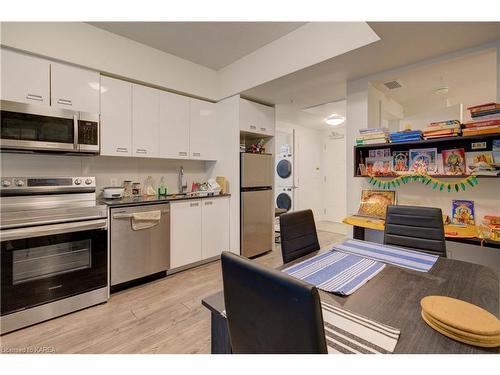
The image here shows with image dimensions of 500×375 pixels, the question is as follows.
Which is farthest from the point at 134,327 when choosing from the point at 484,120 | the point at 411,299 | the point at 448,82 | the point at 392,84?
the point at 448,82

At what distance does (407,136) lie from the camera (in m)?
2.31

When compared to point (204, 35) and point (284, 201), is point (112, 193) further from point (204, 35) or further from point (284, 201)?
point (284, 201)

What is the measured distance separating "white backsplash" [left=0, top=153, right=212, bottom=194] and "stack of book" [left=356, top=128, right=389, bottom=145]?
2219 mm

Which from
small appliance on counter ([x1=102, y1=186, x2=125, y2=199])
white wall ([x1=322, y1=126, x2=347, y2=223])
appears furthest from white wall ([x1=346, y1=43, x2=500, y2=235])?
white wall ([x1=322, y1=126, x2=347, y2=223])

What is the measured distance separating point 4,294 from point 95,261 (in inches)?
23.1

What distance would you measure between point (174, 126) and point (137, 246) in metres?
1.49

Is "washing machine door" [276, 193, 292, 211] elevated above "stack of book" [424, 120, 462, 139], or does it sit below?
below

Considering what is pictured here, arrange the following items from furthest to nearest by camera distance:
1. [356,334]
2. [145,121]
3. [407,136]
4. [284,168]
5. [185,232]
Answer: [284,168], [185,232], [145,121], [407,136], [356,334]

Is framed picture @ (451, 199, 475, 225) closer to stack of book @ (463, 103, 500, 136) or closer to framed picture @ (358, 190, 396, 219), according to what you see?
framed picture @ (358, 190, 396, 219)

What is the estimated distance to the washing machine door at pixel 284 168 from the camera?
5535 mm

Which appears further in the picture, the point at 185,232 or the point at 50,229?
the point at 185,232

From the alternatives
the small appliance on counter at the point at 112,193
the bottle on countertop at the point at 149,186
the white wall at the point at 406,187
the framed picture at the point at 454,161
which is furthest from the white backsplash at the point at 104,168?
the framed picture at the point at 454,161

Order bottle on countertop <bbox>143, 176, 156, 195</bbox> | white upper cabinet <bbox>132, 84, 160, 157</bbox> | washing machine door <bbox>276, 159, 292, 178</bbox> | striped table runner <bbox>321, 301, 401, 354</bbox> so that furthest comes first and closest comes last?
washing machine door <bbox>276, 159, 292, 178</bbox> < bottle on countertop <bbox>143, 176, 156, 195</bbox> < white upper cabinet <bbox>132, 84, 160, 157</bbox> < striped table runner <bbox>321, 301, 401, 354</bbox>

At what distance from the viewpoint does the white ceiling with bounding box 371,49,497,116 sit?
257 cm
